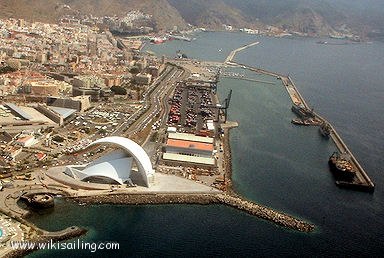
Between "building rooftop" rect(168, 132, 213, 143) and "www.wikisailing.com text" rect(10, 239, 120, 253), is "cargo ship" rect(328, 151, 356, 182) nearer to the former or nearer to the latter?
"building rooftop" rect(168, 132, 213, 143)

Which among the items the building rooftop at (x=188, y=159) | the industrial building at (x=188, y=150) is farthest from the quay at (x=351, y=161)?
the industrial building at (x=188, y=150)

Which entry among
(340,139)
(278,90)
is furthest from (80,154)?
(278,90)

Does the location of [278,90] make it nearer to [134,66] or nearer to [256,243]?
[134,66]

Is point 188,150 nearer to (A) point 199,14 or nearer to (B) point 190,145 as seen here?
(B) point 190,145

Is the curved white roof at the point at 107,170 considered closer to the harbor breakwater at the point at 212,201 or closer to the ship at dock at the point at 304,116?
the harbor breakwater at the point at 212,201

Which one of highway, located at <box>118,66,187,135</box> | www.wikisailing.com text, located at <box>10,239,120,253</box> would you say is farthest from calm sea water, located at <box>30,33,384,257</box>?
highway, located at <box>118,66,187,135</box>
